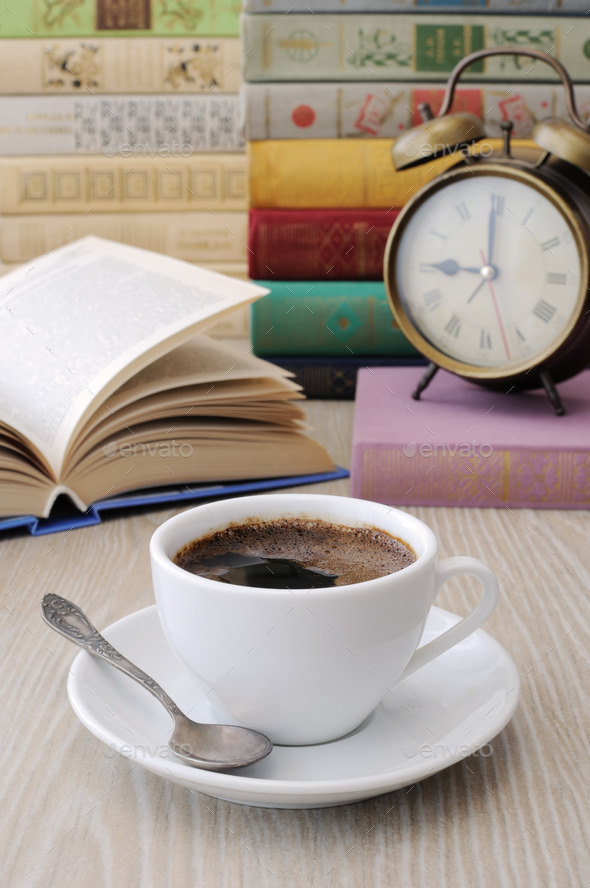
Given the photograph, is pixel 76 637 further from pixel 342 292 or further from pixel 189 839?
A: pixel 342 292

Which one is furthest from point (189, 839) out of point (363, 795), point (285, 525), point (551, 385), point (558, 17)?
point (558, 17)

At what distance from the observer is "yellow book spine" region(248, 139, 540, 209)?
1.27 meters

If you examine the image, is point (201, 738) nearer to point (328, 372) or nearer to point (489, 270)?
point (489, 270)

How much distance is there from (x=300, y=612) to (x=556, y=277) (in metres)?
0.70

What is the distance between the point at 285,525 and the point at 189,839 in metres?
0.19

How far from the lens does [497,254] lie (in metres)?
1.05

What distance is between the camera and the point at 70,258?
116 cm

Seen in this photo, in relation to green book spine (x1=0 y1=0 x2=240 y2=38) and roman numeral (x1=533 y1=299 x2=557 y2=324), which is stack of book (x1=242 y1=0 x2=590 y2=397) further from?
green book spine (x1=0 y1=0 x2=240 y2=38)

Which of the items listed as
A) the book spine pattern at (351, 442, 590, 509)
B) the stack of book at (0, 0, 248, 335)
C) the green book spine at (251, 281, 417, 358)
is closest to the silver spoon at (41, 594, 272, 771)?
the book spine pattern at (351, 442, 590, 509)

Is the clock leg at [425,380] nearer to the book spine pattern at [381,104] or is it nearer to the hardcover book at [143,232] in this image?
the book spine pattern at [381,104]

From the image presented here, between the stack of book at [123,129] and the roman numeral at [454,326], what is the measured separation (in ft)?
2.85

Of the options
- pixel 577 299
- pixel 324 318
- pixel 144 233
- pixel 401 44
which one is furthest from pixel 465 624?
pixel 144 233

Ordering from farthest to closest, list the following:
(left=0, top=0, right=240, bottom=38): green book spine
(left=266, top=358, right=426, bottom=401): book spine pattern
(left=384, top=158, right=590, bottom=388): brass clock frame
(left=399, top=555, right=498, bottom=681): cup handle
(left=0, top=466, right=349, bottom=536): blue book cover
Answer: (left=0, top=0, right=240, bottom=38): green book spine → (left=266, top=358, right=426, bottom=401): book spine pattern → (left=384, top=158, right=590, bottom=388): brass clock frame → (left=0, top=466, right=349, bottom=536): blue book cover → (left=399, top=555, right=498, bottom=681): cup handle

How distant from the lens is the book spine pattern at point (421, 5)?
1.22m
